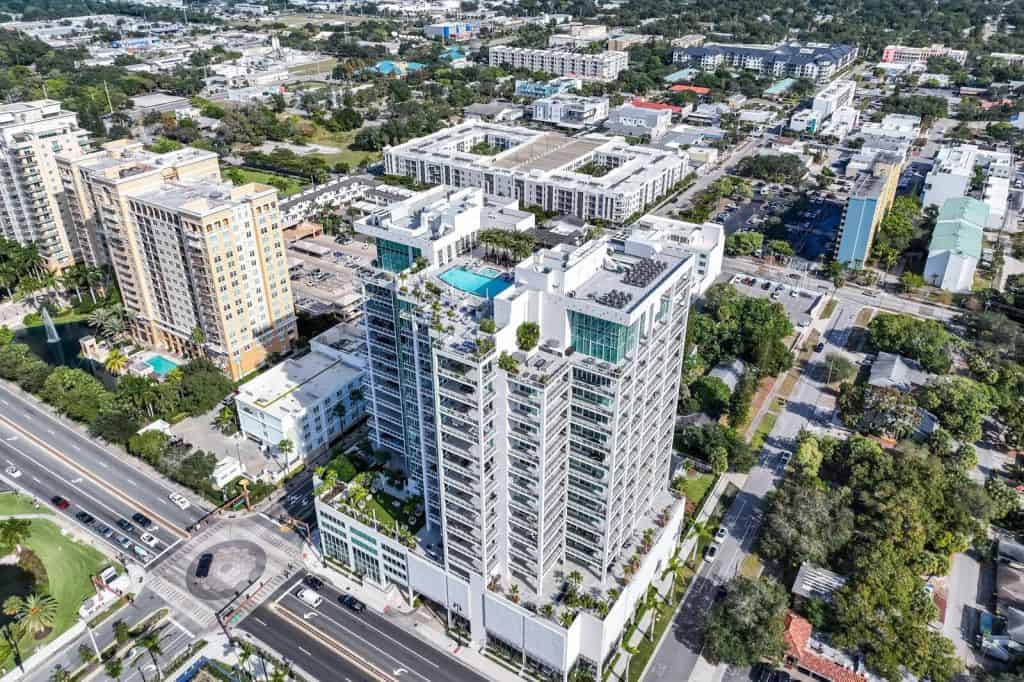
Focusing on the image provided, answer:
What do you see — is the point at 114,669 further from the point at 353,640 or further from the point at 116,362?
the point at 116,362

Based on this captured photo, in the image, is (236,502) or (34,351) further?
(34,351)

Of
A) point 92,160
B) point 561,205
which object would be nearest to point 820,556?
point 561,205

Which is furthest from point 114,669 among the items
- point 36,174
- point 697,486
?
point 36,174

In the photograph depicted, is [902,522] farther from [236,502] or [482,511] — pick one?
[236,502]

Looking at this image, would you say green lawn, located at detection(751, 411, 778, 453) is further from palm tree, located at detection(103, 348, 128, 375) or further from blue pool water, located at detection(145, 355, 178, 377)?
palm tree, located at detection(103, 348, 128, 375)

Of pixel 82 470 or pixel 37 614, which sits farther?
pixel 82 470

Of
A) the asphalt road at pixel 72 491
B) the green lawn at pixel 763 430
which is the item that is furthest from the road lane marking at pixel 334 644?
the green lawn at pixel 763 430
